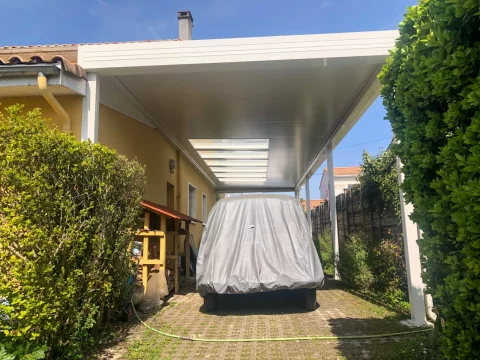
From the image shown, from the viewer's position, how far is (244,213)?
588cm

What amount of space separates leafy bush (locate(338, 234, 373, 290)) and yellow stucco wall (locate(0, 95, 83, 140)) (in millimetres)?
5899

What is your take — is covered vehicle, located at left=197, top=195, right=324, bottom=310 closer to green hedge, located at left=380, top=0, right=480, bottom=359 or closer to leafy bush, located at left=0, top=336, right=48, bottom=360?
leafy bush, located at left=0, top=336, right=48, bottom=360

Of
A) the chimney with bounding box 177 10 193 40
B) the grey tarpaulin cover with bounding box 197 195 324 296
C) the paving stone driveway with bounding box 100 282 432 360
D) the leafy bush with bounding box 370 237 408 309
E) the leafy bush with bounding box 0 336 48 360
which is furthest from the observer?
the chimney with bounding box 177 10 193 40

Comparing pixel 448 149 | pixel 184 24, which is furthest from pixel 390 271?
pixel 184 24

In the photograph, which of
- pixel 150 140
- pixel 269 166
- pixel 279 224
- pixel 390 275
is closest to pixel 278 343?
pixel 279 224

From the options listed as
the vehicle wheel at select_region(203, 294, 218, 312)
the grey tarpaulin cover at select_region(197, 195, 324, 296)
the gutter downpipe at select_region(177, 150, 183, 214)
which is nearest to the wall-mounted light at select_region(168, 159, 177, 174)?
the gutter downpipe at select_region(177, 150, 183, 214)

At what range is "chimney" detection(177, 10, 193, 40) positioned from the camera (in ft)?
31.4

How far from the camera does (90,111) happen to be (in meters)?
5.43

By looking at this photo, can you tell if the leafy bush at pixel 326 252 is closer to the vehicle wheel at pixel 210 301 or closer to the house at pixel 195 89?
the house at pixel 195 89

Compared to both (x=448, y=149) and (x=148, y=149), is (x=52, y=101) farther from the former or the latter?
(x=448, y=149)

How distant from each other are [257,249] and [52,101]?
367 cm

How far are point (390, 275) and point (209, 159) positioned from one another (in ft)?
27.7

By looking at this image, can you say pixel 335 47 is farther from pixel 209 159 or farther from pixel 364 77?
pixel 209 159

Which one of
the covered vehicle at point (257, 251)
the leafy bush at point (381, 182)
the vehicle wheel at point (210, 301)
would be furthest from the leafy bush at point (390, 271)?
the vehicle wheel at point (210, 301)
